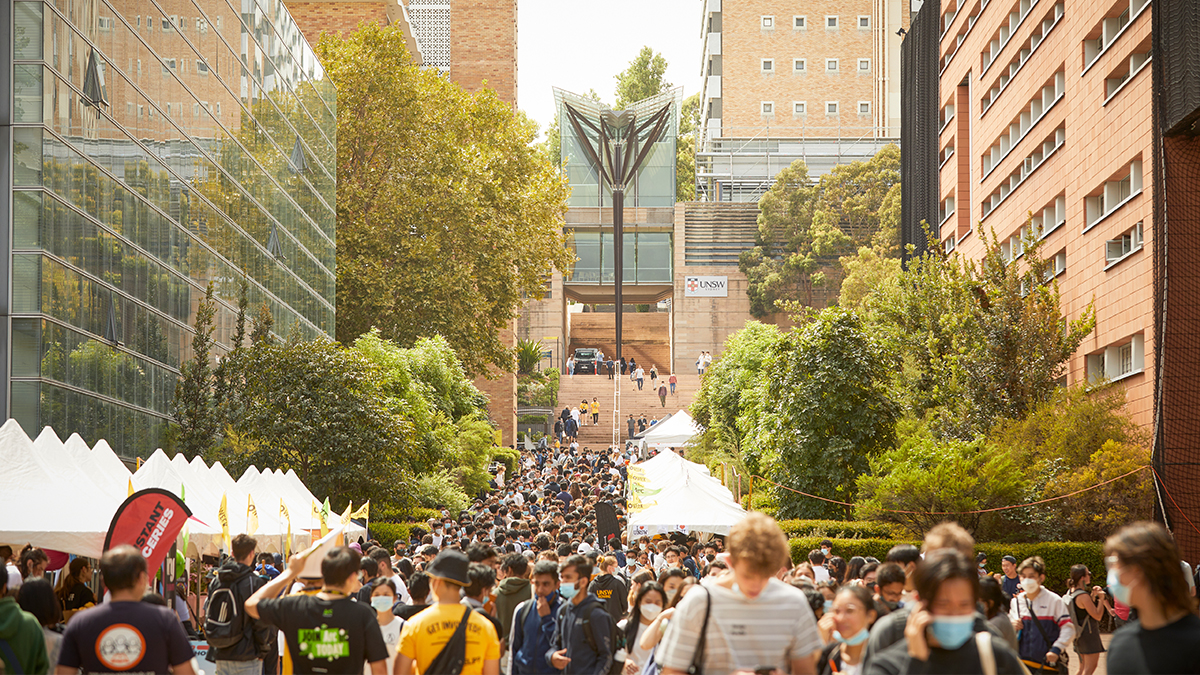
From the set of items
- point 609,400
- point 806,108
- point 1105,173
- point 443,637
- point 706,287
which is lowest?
point 443,637

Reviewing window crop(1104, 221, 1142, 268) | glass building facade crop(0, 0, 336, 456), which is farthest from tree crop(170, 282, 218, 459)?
window crop(1104, 221, 1142, 268)

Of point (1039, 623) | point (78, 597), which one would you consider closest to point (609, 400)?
point (78, 597)

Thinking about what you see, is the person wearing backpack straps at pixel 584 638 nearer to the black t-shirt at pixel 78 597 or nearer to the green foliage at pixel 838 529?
the black t-shirt at pixel 78 597

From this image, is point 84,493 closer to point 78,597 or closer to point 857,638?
point 78,597

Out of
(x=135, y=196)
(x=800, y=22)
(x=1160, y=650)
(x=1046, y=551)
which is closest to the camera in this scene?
(x=1160, y=650)

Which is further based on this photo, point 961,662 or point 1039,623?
point 1039,623

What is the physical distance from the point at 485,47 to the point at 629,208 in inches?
664

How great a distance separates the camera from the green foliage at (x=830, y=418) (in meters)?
26.3

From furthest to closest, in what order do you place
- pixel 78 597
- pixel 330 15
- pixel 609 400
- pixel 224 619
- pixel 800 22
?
pixel 800 22 < pixel 609 400 < pixel 330 15 < pixel 78 597 < pixel 224 619

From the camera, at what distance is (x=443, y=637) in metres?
6.62

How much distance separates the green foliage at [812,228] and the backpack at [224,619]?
62293 millimetres

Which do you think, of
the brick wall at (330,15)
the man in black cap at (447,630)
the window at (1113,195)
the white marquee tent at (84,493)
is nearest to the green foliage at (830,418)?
the window at (1113,195)

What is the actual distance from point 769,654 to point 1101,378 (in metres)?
25.1

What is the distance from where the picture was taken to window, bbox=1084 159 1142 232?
27.0 metres
